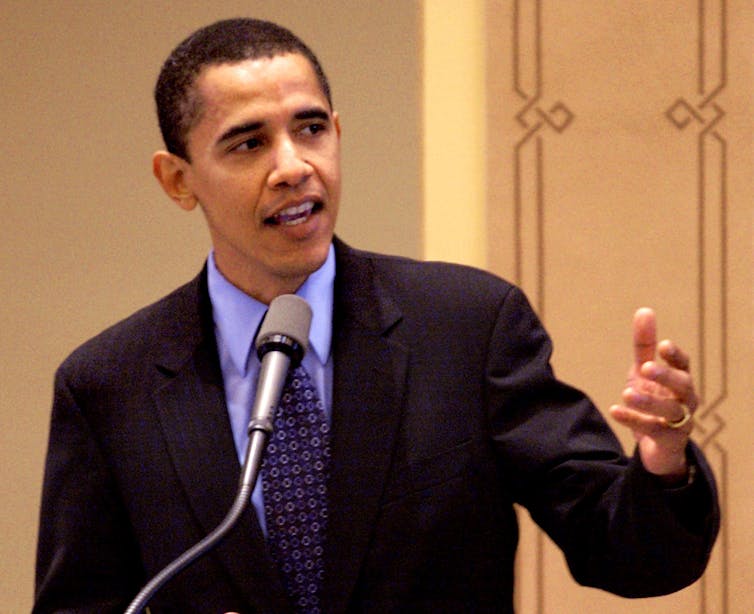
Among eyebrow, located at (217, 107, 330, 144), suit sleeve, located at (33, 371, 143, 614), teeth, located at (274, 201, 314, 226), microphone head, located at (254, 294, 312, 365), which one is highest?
eyebrow, located at (217, 107, 330, 144)

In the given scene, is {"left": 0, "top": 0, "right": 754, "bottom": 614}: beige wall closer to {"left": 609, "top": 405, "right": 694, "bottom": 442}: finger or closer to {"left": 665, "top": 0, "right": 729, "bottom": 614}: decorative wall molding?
{"left": 665, "top": 0, "right": 729, "bottom": 614}: decorative wall molding

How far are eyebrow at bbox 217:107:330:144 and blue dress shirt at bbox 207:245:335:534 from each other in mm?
238

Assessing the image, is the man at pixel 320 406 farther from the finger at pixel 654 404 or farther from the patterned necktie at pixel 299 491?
Answer: the finger at pixel 654 404

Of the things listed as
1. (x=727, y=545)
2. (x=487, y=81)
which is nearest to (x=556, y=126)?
(x=487, y=81)

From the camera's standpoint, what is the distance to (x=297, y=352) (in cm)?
143

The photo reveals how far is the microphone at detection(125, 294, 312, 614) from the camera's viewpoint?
120cm

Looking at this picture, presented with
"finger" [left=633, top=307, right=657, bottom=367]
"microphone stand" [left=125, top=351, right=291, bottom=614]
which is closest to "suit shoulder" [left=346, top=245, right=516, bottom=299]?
"finger" [left=633, top=307, right=657, bottom=367]

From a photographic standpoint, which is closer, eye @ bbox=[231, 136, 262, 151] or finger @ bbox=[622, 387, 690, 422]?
finger @ bbox=[622, 387, 690, 422]

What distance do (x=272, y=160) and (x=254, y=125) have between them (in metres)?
0.06

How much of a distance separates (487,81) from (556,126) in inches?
7.7

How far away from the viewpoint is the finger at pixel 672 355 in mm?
1383

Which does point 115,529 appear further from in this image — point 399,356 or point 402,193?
point 402,193

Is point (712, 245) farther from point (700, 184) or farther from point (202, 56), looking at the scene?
point (202, 56)

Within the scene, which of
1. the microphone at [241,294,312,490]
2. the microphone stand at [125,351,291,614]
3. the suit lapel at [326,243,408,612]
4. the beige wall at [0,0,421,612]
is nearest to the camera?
the microphone stand at [125,351,291,614]
